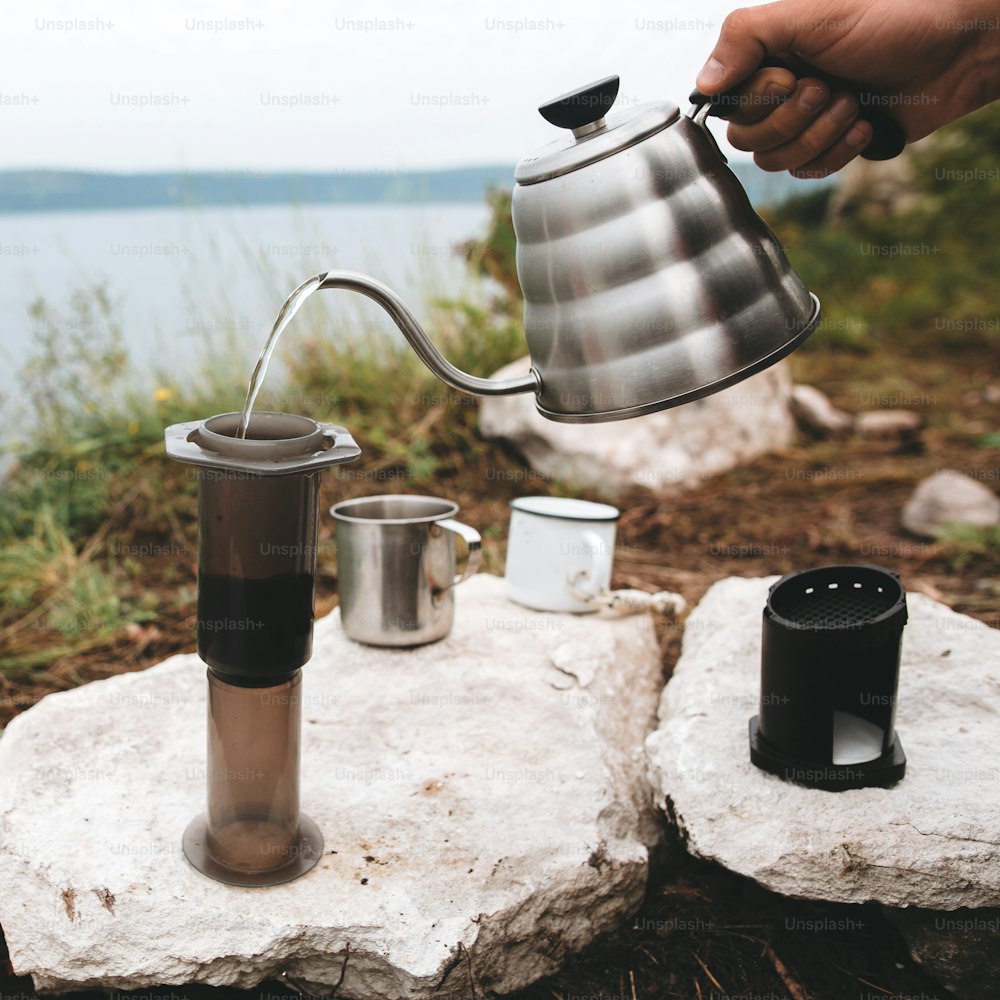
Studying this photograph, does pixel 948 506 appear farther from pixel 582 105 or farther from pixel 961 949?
pixel 582 105

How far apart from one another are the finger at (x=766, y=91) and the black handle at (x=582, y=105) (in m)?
0.32

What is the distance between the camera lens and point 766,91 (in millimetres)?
1567

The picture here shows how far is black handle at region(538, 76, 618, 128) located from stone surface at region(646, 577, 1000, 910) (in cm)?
121

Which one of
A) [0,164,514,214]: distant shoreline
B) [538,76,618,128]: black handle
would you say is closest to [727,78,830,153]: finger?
[538,76,618,128]: black handle

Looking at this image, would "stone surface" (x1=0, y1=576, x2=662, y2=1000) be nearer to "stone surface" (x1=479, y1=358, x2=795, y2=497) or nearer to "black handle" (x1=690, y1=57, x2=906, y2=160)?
"black handle" (x1=690, y1=57, x2=906, y2=160)

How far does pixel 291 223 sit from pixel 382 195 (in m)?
0.48

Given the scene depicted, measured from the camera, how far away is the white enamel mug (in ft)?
8.55

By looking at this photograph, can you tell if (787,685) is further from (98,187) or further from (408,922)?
(98,187)

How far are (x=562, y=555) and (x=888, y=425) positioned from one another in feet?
9.55

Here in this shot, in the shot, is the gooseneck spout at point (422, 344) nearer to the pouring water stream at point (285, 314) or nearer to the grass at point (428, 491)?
the pouring water stream at point (285, 314)

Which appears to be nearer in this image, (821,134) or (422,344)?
(422,344)

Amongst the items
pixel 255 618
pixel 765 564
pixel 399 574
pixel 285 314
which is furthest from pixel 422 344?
pixel 765 564

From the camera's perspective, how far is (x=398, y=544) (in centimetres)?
238

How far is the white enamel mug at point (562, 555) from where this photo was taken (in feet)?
8.55
